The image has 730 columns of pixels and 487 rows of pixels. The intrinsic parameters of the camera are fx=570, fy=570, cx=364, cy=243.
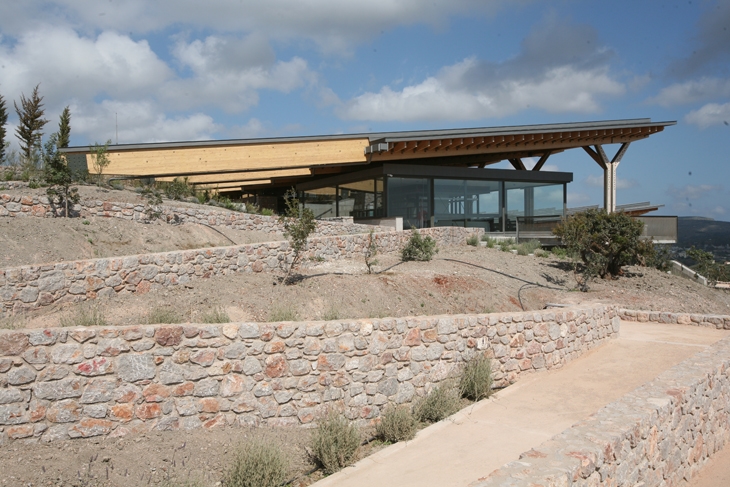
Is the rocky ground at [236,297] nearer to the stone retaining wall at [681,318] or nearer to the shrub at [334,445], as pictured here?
the shrub at [334,445]

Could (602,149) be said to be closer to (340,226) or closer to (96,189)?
(340,226)

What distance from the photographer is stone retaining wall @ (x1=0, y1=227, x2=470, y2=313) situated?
11.0m

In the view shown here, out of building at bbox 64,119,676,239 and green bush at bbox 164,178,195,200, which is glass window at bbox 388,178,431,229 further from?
green bush at bbox 164,178,195,200

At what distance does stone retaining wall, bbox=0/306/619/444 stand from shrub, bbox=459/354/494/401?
0.24 meters

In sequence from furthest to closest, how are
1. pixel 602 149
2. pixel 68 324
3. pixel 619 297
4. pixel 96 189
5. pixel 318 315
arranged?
pixel 602 149
pixel 96 189
pixel 619 297
pixel 318 315
pixel 68 324

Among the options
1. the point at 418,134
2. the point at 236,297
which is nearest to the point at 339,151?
the point at 418,134

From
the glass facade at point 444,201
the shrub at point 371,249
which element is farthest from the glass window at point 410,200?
the shrub at point 371,249

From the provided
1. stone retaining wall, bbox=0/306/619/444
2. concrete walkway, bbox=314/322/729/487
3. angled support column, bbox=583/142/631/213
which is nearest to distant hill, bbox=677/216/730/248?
angled support column, bbox=583/142/631/213

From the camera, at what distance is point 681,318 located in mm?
14438

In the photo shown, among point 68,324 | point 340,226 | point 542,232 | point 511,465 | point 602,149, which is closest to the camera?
point 511,465

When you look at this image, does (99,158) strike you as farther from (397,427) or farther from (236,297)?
(397,427)

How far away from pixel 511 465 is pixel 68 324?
5.54 meters

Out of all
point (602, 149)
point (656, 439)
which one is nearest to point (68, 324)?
point (656, 439)

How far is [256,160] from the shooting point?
23.9 m
